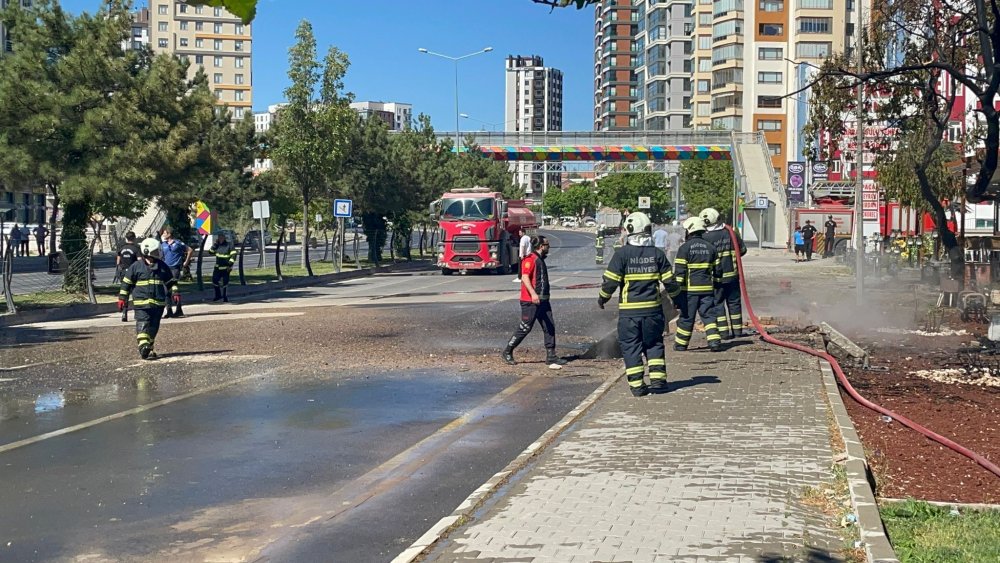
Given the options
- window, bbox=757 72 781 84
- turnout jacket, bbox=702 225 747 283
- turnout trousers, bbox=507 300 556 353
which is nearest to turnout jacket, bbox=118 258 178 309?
turnout trousers, bbox=507 300 556 353

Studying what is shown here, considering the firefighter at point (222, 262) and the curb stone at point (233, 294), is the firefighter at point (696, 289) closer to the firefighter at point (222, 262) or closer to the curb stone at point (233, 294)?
the curb stone at point (233, 294)

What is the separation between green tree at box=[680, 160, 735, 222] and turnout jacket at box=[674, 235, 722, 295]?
266 ft

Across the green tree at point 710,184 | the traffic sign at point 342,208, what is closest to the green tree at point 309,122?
the traffic sign at point 342,208

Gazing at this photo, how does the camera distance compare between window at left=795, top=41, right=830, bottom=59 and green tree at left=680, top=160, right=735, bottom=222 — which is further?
window at left=795, top=41, right=830, bottom=59

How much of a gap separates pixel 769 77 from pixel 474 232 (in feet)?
243

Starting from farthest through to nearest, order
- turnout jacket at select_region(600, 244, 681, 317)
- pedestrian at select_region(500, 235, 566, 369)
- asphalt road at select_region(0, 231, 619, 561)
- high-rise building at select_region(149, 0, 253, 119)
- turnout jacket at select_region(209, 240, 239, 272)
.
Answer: high-rise building at select_region(149, 0, 253, 119) → turnout jacket at select_region(209, 240, 239, 272) → pedestrian at select_region(500, 235, 566, 369) → turnout jacket at select_region(600, 244, 681, 317) → asphalt road at select_region(0, 231, 619, 561)

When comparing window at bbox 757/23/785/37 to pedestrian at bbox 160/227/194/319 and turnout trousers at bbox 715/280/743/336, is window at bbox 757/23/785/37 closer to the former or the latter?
pedestrian at bbox 160/227/194/319

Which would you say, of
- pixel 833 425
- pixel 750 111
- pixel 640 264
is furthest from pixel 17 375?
pixel 750 111

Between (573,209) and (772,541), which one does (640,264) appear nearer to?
(772,541)

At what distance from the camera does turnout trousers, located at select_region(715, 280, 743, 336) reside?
50.2 ft

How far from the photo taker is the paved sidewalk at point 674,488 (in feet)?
19.0

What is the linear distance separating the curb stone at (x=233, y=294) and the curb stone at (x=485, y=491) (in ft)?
51.6

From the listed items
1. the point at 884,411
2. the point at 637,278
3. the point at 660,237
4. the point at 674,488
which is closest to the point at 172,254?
the point at 660,237

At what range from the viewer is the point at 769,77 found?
348 ft
